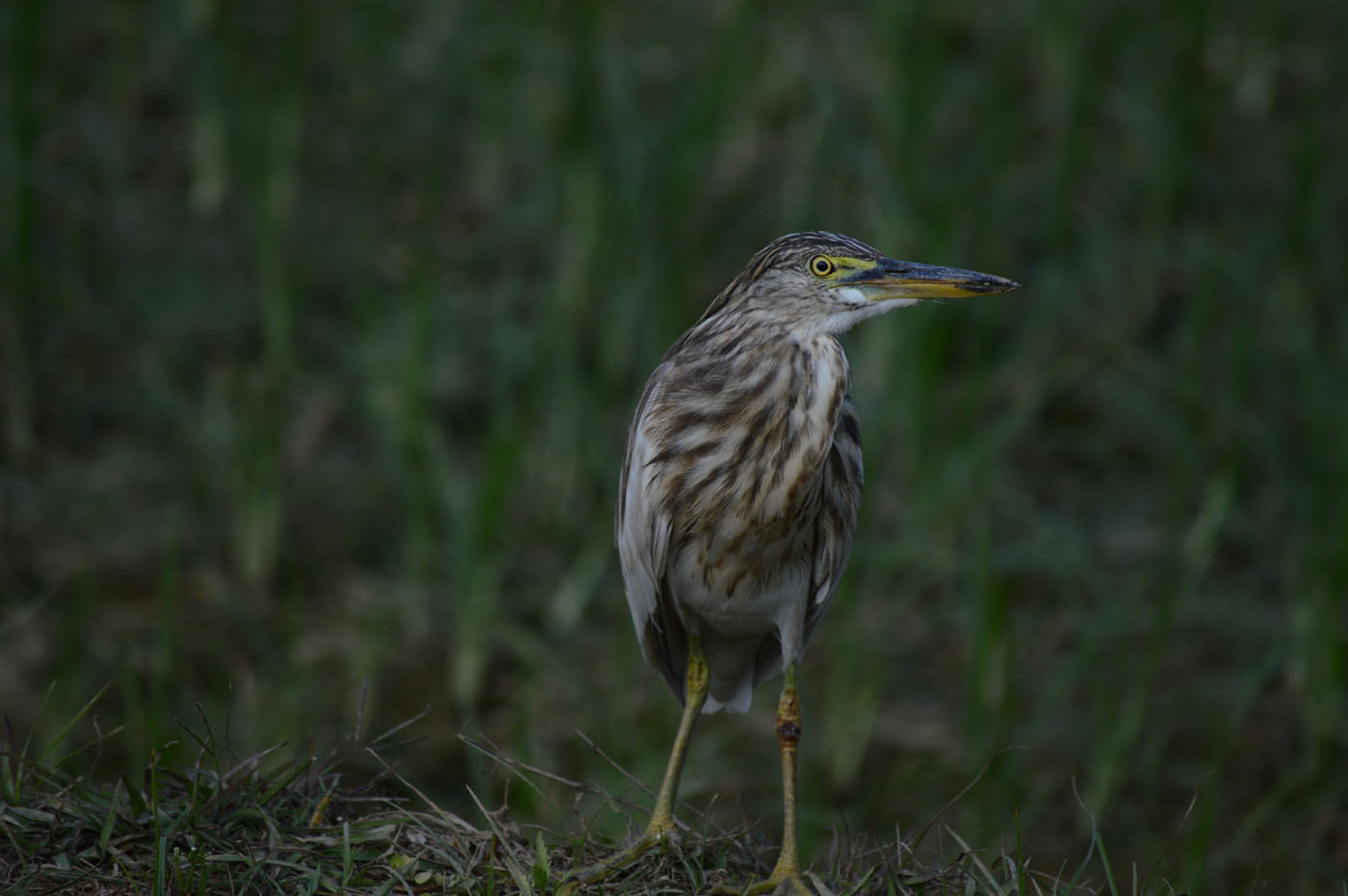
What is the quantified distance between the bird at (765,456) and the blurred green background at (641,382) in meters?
1.29

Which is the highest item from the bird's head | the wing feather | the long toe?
the bird's head

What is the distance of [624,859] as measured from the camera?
3.39 metres

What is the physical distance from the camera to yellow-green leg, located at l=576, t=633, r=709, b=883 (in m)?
3.37

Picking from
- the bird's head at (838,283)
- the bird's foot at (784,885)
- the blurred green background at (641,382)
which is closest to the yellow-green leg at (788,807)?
the bird's foot at (784,885)

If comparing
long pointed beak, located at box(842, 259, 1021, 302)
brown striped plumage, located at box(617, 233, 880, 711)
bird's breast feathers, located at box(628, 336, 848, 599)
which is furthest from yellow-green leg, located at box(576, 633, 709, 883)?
long pointed beak, located at box(842, 259, 1021, 302)

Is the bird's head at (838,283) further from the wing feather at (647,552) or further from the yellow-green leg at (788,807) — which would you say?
the yellow-green leg at (788,807)

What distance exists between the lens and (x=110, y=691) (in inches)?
241

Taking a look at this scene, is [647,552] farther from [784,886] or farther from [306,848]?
[306,848]

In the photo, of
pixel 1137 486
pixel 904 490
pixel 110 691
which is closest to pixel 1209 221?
pixel 1137 486

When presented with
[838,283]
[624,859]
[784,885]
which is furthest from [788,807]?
[838,283]

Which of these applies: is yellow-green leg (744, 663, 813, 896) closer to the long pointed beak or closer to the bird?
the bird

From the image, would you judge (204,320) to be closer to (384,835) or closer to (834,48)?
(834,48)

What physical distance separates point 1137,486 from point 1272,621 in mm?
1216

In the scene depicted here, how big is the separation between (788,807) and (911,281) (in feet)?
4.01
